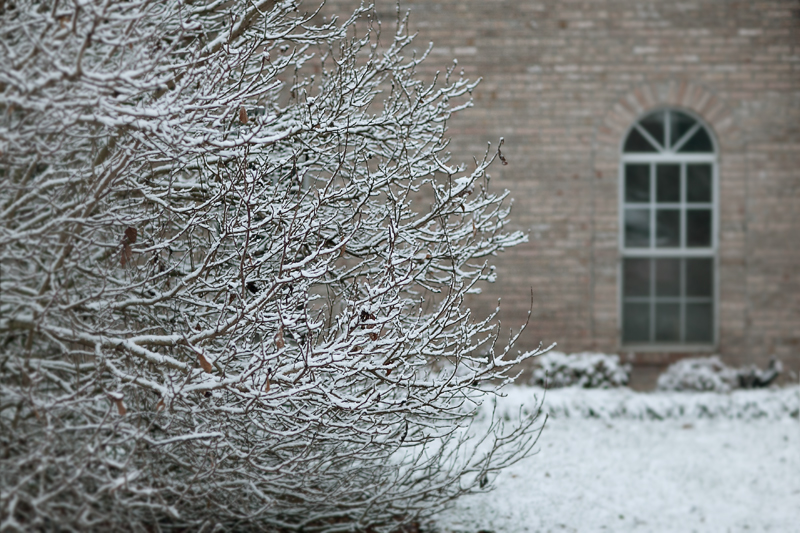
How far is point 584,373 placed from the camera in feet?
25.3

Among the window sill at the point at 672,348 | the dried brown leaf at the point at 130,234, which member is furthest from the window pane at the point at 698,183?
the dried brown leaf at the point at 130,234

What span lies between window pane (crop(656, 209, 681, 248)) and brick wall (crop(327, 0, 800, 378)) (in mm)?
514

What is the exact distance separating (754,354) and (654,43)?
3.33 metres

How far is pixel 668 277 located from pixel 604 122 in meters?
1.78

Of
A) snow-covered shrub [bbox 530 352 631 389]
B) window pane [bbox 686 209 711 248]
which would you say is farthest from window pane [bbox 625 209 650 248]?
snow-covered shrub [bbox 530 352 631 389]

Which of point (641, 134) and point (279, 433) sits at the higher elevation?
point (641, 134)

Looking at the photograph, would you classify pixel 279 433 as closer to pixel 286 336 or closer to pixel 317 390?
pixel 317 390

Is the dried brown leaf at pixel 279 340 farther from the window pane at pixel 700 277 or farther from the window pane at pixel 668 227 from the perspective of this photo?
the window pane at pixel 700 277

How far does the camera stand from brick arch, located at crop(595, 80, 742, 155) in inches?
321

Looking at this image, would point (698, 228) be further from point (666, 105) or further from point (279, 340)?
point (279, 340)

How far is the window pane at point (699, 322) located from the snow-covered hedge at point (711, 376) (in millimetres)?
425

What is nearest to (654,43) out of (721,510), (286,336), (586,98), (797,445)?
(586,98)

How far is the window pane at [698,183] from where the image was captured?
8422 millimetres

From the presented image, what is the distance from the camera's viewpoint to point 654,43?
26.8ft
